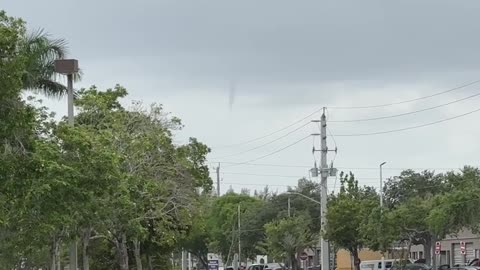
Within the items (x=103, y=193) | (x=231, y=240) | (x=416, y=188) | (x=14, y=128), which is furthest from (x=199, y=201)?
(x=231, y=240)

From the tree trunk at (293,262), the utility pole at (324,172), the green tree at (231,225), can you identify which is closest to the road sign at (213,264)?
the utility pole at (324,172)

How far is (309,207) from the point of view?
9688 cm

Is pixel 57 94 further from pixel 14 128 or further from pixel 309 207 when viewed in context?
pixel 309 207

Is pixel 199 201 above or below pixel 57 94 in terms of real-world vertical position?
below

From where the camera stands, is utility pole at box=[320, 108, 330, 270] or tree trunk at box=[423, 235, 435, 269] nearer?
utility pole at box=[320, 108, 330, 270]

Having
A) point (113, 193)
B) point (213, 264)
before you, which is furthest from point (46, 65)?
point (213, 264)

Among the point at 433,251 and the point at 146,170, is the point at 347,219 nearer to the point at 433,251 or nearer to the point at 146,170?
the point at 433,251

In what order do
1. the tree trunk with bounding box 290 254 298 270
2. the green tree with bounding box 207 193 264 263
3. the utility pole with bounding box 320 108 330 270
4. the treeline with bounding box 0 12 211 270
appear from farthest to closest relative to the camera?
A: the green tree with bounding box 207 193 264 263
the tree trunk with bounding box 290 254 298 270
the utility pole with bounding box 320 108 330 270
the treeline with bounding box 0 12 211 270

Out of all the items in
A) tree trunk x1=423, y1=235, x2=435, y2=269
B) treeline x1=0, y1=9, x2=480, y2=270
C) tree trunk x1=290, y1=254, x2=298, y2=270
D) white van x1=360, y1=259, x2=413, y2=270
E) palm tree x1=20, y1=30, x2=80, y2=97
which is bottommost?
tree trunk x1=290, y1=254, x2=298, y2=270

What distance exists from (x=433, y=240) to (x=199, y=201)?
71.2ft

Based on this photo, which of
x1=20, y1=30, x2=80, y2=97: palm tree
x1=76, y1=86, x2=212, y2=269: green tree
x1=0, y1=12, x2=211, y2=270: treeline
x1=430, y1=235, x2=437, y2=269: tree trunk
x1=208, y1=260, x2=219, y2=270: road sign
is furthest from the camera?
x1=430, y1=235, x2=437, y2=269: tree trunk

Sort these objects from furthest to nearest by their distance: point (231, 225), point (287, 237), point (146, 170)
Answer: point (231, 225)
point (287, 237)
point (146, 170)

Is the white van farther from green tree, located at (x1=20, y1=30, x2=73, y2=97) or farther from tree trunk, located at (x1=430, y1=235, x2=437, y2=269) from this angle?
green tree, located at (x1=20, y1=30, x2=73, y2=97)

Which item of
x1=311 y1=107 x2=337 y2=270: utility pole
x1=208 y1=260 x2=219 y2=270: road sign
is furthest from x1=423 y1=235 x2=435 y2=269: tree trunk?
x1=208 y1=260 x2=219 y2=270: road sign
